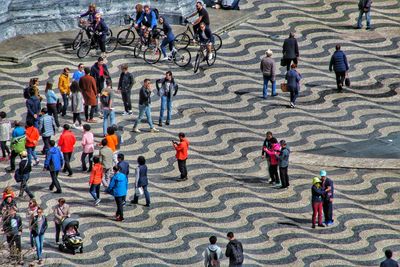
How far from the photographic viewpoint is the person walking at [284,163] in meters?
44.0

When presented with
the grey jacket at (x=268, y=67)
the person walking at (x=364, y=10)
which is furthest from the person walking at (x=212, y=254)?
the person walking at (x=364, y=10)

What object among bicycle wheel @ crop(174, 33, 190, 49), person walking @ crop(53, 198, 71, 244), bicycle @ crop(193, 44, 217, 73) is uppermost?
bicycle wheel @ crop(174, 33, 190, 49)

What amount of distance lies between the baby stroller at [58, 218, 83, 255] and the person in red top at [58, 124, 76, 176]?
4.72 m

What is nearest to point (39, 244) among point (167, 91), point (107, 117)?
point (107, 117)

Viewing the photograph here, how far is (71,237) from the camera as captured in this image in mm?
39094

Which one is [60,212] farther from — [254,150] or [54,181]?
[254,150]

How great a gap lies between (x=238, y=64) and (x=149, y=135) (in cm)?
745

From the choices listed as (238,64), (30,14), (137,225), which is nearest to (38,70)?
(30,14)

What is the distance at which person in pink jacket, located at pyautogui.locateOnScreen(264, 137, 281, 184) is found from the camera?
44188 mm

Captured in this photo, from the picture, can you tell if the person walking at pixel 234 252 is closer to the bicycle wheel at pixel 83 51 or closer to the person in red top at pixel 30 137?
the person in red top at pixel 30 137

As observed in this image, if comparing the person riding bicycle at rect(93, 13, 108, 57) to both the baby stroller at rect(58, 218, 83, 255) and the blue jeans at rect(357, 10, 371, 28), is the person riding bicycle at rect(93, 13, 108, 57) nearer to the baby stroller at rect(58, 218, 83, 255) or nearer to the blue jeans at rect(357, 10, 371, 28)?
the blue jeans at rect(357, 10, 371, 28)

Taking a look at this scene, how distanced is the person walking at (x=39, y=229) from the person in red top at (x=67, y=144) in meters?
5.33

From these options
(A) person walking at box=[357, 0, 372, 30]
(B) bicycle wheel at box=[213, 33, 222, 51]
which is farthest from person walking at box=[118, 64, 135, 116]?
(A) person walking at box=[357, 0, 372, 30]

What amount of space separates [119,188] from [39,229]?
11.5 feet
